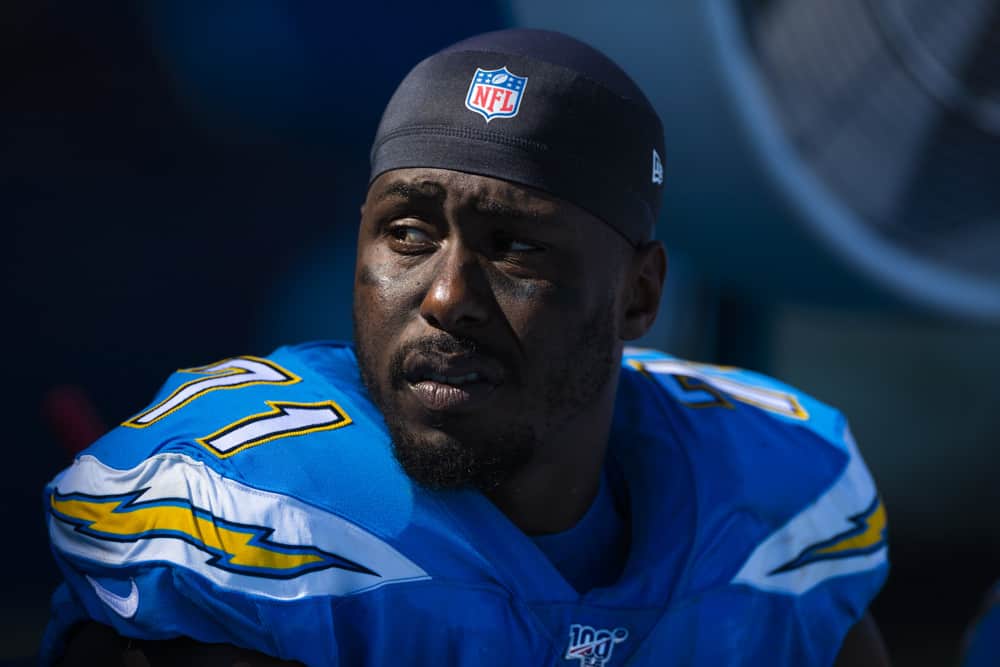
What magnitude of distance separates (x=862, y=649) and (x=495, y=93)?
80 cm

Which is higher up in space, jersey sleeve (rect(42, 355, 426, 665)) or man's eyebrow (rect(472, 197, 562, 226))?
man's eyebrow (rect(472, 197, 562, 226))

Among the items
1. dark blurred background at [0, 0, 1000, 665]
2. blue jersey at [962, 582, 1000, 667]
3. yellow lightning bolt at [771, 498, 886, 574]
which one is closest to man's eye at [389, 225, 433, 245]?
yellow lightning bolt at [771, 498, 886, 574]

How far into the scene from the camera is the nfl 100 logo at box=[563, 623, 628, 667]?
3.84 feet

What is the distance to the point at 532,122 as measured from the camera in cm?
117

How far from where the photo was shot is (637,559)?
49.5 inches

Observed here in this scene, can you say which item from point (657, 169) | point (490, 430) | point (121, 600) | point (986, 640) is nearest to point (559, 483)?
point (490, 430)

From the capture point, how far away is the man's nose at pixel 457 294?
1.12 metres

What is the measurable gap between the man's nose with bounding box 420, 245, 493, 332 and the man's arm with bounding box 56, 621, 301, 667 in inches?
13.6

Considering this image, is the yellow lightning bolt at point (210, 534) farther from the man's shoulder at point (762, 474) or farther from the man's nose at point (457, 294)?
the man's shoulder at point (762, 474)

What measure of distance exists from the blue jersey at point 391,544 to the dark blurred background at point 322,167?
1.92 feet

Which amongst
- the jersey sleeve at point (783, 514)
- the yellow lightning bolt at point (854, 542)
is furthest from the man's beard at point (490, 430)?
the yellow lightning bolt at point (854, 542)

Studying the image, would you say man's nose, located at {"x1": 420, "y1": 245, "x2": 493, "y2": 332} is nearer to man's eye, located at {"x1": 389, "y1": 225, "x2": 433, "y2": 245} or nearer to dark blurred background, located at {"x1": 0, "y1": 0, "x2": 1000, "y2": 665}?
man's eye, located at {"x1": 389, "y1": 225, "x2": 433, "y2": 245}

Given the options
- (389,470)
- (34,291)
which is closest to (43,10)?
(34,291)

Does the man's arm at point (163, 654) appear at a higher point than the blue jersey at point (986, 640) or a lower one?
higher
